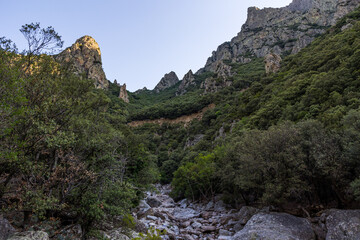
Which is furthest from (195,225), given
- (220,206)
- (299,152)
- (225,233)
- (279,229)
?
(299,152)

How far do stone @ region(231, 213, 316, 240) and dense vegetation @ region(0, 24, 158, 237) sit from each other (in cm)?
812

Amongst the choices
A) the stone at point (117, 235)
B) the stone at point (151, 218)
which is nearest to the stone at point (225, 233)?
the stone at point (151, 218)

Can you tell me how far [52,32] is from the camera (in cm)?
1161

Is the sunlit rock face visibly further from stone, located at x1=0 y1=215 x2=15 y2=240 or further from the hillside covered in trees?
stone, located at x1=0 y1=215 x2=15 y2=240

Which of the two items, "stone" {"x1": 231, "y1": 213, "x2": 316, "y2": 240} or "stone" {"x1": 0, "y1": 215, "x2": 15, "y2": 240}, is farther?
"stone" {"x1": 231, "y1": 213, "x2": 316, "y2": 240}

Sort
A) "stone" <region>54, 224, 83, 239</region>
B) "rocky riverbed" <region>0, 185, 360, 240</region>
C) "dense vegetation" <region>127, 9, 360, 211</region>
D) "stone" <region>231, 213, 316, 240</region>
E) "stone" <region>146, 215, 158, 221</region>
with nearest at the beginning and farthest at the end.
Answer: "rocky riverbed" <region>0, 185, 360, 240</region> < "stone" <region>54, 224, 83, 239</region> < "stone" <region>231, 213, 316, 240</region> < "dense vegetation" <region>127, 9, 360, 211</region> < "stone" <region>146, 215, 158, 221</region>

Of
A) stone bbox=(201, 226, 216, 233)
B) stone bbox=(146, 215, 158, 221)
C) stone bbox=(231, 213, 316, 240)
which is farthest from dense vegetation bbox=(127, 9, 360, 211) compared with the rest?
stone bbox=(146, 215, 158, 221)

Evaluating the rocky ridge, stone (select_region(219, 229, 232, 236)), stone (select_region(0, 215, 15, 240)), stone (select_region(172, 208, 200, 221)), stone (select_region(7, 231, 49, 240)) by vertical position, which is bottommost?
stone (select_region(172, 208, 200, 221))

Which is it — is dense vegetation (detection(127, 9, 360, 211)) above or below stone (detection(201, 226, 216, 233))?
above

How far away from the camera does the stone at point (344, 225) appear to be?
10246 mm

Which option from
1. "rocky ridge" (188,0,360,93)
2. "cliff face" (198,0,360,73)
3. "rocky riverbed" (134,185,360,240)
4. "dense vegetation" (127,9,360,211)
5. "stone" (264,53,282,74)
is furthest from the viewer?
"cliff face" (198,0,360,73)

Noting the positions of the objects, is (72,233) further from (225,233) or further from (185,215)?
(185,215)

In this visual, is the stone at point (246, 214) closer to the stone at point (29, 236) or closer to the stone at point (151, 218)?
the stone at point (151, 218)

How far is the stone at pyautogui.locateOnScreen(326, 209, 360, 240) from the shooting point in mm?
10246
